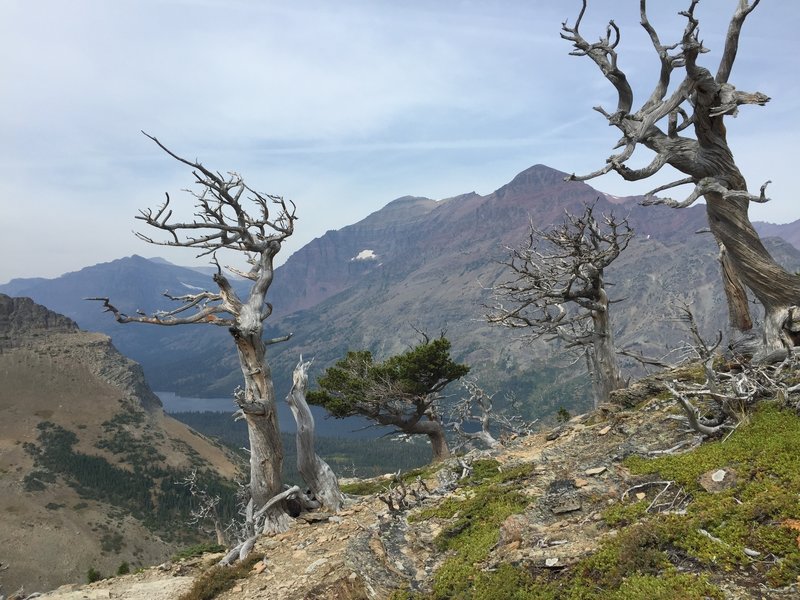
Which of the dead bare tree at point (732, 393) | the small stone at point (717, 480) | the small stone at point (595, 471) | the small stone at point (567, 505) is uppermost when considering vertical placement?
the dead bare tree at point (732, 393)

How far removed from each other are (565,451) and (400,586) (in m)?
7.41

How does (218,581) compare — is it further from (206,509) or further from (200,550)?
(206,509)

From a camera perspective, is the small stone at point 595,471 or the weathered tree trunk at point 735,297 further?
the weathered tree trunk at point 735,297

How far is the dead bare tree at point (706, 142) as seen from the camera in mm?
10070

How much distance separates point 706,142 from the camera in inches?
432

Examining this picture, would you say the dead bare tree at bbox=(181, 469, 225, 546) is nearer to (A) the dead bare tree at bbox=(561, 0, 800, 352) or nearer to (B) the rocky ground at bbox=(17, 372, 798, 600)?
(B) the rocky ground at bbox=(17, 372, 798, 600)

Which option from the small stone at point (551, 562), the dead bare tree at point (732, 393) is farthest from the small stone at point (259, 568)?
the dead bare tree at point (732, 393)

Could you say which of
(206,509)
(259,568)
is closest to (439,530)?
(259,568)

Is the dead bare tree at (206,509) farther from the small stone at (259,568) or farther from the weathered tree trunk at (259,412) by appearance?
the small stone at (259,568)

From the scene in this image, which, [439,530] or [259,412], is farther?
[259,412]

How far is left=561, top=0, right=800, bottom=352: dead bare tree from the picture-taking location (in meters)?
10.1

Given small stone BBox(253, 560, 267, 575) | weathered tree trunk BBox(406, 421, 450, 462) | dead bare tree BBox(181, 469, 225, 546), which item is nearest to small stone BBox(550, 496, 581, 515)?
small stone BBox(253, 560, 267, 575)

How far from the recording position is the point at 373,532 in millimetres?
9859

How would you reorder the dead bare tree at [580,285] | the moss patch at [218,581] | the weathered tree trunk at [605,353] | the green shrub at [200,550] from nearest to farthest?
the moss patch at [218,581] < the green shrub at [200,550] < the dead bare tree at [580,285] < the weathered tree trunk at [605,353]
